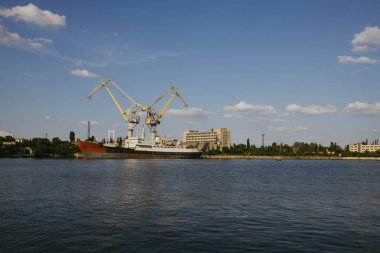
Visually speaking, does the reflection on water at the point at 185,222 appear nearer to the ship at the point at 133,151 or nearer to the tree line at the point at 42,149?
the ship at the point at 133,151

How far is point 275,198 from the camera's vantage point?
105ft

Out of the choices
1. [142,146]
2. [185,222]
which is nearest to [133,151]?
[142,146]

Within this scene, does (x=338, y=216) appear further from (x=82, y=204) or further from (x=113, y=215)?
(x=82, y=204)

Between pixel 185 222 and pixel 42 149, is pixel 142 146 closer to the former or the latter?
pixel 42 149

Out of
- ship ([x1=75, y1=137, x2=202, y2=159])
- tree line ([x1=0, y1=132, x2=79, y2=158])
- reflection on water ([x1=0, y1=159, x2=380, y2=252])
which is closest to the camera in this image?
reflection on water ([x1=0, y1=159, x2=380, y2=252])

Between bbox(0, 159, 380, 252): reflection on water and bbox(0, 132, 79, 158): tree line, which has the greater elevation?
bbox(0, 132, 79, 158): tree line

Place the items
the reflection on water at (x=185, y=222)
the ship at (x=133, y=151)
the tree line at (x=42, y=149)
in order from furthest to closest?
1. the tree line at (x=42, y=149)
2. the ship at (x=133, y=151)
3. the reflection on water at (x=185, y=222)

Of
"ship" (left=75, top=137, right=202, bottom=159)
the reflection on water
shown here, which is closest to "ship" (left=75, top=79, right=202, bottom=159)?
"ship" (left=75, top=137, right=202, bottom=159)

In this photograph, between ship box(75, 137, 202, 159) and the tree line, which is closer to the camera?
ship box(75, 137, 202, 159)

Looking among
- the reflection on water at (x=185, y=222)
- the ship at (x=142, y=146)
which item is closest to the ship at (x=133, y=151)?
the ship at (x=142, y=146)

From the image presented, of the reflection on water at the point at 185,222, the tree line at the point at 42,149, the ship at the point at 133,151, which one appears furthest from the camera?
the tree line at the point at 42,149

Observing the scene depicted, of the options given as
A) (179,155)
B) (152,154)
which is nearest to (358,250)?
(152,154)

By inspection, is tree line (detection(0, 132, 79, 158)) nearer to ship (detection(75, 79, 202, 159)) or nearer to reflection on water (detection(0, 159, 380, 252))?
ship (detection(75, 79, 202, 159))

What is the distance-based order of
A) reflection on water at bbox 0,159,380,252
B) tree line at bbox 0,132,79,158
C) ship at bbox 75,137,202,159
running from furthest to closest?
1. tree line at bbox 0,132,79,158
2. ship at bbox 75,137,202,159
3. reflection on water at bbox 0,159,380,252
